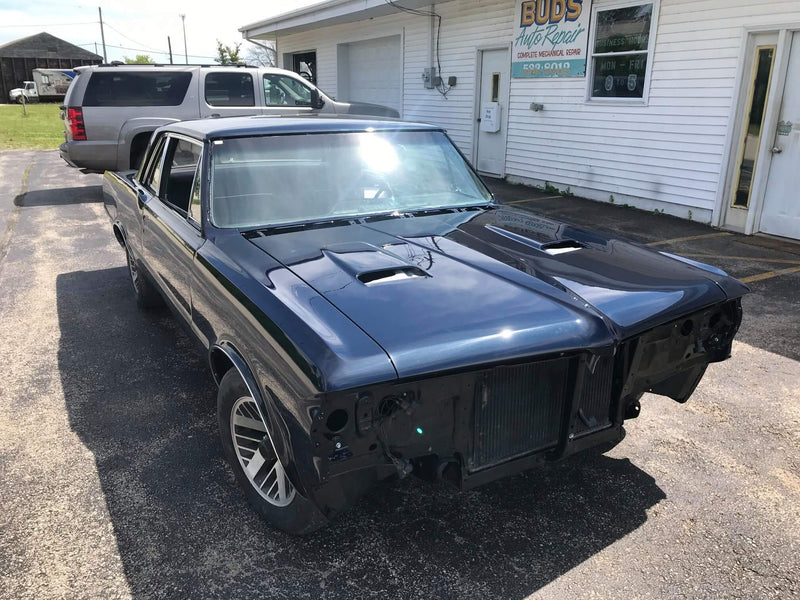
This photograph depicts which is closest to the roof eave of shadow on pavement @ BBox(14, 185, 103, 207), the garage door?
the garage door

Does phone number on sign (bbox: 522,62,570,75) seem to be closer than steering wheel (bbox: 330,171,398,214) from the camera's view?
No

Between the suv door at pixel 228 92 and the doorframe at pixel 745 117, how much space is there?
6.99 metres

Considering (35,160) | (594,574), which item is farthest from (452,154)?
(35,160)

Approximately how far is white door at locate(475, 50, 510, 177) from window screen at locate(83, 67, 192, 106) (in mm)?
5487

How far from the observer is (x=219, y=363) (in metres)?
3.00

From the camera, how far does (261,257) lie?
2869mm

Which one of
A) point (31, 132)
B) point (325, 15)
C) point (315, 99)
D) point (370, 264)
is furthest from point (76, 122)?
point (31, 132)

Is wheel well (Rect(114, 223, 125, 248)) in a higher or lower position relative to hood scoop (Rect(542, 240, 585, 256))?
lower

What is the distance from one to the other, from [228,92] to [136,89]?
1.41 metres

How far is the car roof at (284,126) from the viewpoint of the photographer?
356 cm

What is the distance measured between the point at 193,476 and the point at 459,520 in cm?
132

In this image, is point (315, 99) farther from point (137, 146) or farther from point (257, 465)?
point (257, 465)

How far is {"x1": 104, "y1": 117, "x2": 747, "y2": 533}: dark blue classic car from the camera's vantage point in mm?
2111

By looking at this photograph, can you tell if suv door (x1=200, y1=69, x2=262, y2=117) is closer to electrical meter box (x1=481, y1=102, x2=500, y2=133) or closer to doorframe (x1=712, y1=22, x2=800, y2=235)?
electrical meter box (x1=481, y1=102, x2=500, y2=133)
